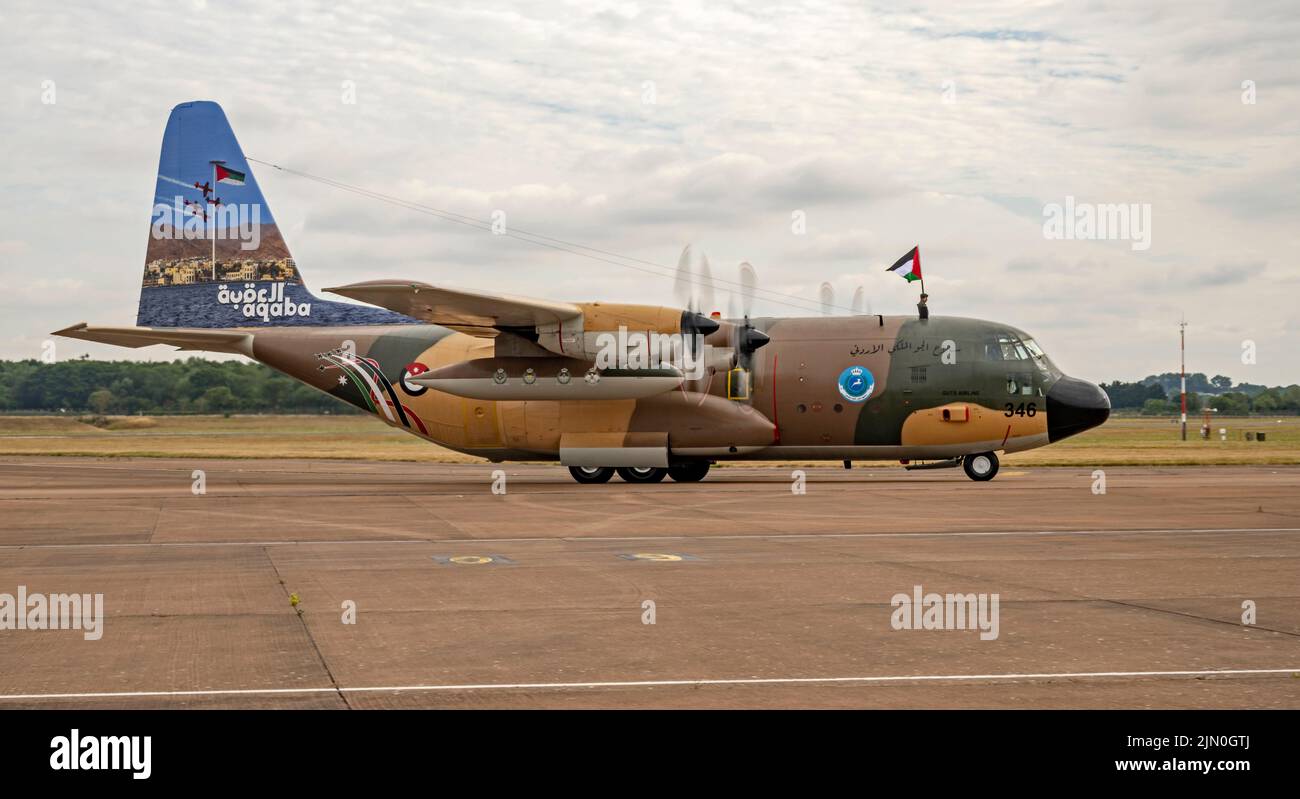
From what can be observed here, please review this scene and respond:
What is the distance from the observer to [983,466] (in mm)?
31594

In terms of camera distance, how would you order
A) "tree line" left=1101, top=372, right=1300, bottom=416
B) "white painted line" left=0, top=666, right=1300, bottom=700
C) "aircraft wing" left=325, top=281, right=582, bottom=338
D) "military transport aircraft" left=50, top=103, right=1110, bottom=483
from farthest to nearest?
"tree line" left=1101, top=372, right=1300, bottom=416
"military transport aircraft" left=50, top=103, right=1110, bottom=483
"aircraft wing" left=325, top=281, right=582, bottom=338
"white painted line" left=0, top=666, right=1300, bottom=700

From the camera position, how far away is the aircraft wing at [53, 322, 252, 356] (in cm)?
3166

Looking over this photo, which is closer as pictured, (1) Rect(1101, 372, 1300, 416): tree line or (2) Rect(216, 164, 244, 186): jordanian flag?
(2) Rect(216, 164, 244, 186): jordanian flag

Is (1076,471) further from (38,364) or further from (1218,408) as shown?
(1218,408)

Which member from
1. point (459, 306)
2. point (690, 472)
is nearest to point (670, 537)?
point (459, 306)

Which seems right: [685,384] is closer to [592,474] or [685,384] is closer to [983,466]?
[592,474]

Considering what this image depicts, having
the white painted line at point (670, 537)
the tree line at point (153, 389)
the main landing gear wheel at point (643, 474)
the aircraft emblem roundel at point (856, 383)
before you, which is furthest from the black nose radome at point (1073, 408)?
the tree line at point (153, 389)

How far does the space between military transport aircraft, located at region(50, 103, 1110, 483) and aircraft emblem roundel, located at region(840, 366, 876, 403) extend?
4 centimetres

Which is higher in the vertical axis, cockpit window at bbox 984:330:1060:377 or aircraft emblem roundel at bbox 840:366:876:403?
cockpit window at bbox 984:330:1060:377

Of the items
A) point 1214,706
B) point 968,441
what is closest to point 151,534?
point 1214,706
